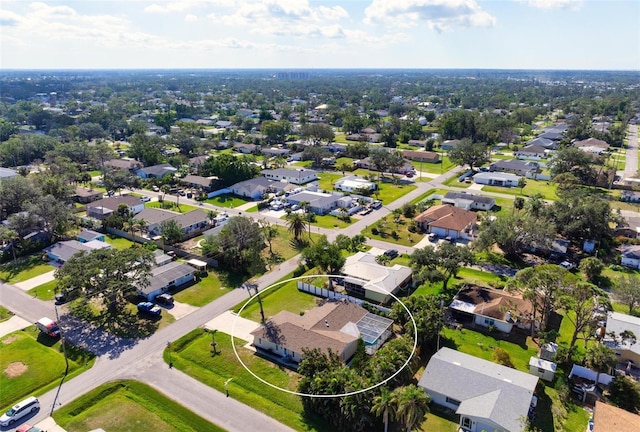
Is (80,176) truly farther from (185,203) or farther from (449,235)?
(449,235)

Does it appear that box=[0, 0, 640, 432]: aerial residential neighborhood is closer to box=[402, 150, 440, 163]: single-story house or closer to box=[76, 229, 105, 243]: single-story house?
box=[76, 229, 105, 243]: single-story house

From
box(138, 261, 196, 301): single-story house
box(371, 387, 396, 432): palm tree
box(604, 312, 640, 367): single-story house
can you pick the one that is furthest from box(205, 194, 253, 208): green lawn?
box(604, 312, 640, 367): single-story house

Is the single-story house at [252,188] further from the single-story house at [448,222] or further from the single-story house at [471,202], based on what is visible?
the single-story house at [471,202]

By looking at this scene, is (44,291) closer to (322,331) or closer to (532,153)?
(322,331)

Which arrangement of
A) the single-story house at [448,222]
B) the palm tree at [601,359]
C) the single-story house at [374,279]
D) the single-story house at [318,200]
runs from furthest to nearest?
the single-story house at [318,200], the single-story house at [448,222], the single-story house at [374,279], the palm tree at [601,359]

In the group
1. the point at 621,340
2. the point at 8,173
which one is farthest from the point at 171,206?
the point at 621,340

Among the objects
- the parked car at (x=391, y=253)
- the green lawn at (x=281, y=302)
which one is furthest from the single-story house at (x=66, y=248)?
the parked car at (x=391, y=253)
